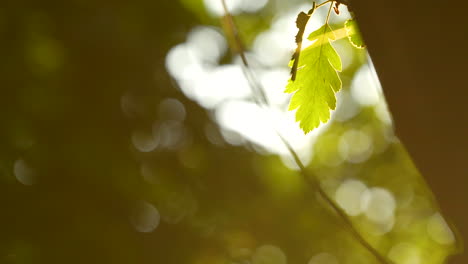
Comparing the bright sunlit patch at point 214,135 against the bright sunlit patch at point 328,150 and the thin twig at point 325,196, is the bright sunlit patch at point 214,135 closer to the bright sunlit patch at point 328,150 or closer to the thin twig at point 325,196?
the bright sunlit patch at point 328,150

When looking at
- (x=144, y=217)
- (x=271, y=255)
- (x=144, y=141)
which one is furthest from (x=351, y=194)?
(x=144, y=141)

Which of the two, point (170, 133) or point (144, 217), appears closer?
point (144, 217)

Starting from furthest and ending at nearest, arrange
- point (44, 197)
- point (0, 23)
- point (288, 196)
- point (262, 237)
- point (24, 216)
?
point (262, 237) < point (288, 196) < point (44, 197) < point (24, 216) < point (0, 23)

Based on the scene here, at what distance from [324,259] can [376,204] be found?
2.26 meters

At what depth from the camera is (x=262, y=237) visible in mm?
12008

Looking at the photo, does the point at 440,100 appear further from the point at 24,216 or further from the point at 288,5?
the point at 288,5

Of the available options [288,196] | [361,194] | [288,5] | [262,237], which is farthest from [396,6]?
[361,194]

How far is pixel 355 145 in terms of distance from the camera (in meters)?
12.4

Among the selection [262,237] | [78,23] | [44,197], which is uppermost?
[78,23]

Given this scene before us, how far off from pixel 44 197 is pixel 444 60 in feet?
27.9

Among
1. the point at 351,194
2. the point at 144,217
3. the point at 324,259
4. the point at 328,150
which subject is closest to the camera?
the point at 144,217

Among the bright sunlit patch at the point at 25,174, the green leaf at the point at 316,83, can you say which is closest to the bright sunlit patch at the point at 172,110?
the bright sunlit patch at the point at 25,174

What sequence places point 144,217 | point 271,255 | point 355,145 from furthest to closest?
point 271,255 < point 355,145 < point 144,217

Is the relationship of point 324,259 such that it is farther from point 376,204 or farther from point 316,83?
point 316,83
